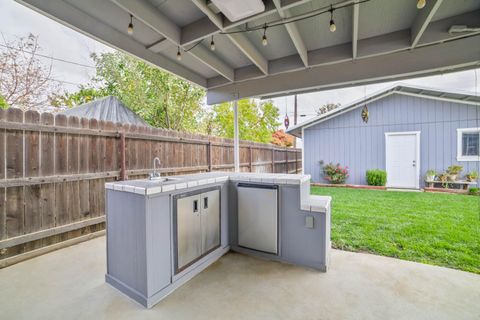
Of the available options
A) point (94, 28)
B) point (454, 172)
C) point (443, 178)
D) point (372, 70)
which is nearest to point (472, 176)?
point (454, 172)

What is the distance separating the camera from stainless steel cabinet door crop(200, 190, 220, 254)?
2549 millimetres

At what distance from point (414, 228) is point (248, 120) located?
26.8ft

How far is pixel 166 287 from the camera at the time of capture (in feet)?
6.77

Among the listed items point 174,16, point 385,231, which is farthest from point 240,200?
point 385,231

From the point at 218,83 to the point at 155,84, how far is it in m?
6.17

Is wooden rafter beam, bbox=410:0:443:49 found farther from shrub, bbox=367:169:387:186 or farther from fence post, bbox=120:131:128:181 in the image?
shrub, bbox=367:169:387:186

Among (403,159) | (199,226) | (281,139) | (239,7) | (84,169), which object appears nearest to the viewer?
(239,7)

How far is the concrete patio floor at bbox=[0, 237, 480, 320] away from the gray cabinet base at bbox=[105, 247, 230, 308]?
48 mm

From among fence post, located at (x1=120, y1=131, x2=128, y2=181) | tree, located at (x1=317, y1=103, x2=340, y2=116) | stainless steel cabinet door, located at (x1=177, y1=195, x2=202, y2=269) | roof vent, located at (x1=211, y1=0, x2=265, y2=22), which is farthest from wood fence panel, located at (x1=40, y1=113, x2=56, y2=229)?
tree, located at (x1=317, y1=103, x2=340, y2=116)

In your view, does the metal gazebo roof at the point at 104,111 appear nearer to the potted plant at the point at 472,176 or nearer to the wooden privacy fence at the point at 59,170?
the wooden privacy fence at the point at 59,170

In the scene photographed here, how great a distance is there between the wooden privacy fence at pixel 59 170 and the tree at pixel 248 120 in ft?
21.5

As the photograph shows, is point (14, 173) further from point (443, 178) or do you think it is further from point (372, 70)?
point (443, 178)

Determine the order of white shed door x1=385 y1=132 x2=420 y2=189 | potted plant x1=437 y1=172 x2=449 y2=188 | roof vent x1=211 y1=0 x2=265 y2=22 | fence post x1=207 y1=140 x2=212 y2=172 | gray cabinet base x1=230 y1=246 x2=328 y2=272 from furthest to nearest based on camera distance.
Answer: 1. white shed door x1=385 y1=132 x2=420 y2=189
2. potted plant x1=437 y1=172 x2=449 y2=188
3. fence post x1=207 y1=140 x2=212 y2=172
4. gray cabinet base x1=230 y1=246 x2=328 y2=272
5. roof vent x1=211 y1=0 x2=265 y2=22

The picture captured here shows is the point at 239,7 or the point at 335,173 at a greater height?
the point at 239,7
